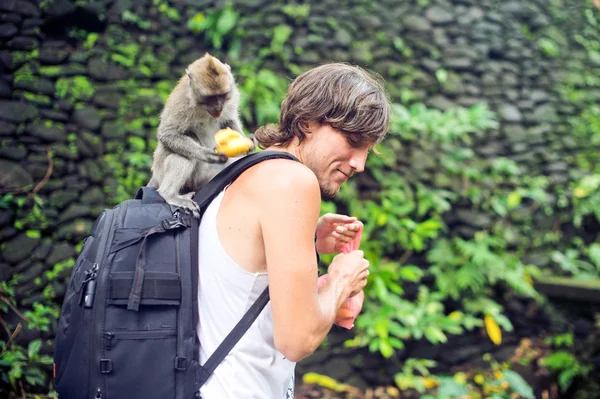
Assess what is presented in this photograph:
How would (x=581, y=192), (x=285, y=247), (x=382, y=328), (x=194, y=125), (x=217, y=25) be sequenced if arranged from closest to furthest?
(x=285, y=247) → (x=194, y=125) → (x=382, y=328) → (x=217, y=25) → (x=581, y=192)

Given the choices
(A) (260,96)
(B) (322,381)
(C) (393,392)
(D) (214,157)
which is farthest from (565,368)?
(D) (214,157)

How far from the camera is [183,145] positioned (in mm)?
2289

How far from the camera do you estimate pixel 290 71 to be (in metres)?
4.79

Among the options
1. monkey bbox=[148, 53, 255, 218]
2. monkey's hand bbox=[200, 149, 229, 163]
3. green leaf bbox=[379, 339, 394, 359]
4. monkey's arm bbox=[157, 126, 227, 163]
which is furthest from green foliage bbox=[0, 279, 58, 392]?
green leaf bbox=[379, 339, 394, 359]

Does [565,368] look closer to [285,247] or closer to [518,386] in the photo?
[518,386]

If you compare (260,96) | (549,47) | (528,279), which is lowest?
(528,279)

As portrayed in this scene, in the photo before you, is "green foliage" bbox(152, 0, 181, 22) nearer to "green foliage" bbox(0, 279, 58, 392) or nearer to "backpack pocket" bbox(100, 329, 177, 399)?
"green foliage" bbox(0, 279, 58, 392)

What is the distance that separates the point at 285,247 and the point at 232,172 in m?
0.27

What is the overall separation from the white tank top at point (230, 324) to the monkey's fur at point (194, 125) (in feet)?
2.70

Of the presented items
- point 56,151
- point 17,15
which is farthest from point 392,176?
point 17,15

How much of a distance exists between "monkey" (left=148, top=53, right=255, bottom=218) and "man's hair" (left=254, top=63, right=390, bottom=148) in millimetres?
638

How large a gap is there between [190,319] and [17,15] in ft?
11.6

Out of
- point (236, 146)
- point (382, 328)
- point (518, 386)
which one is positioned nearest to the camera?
point (236, 146)

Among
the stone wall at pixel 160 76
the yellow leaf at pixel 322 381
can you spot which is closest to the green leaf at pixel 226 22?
the stone wall at pixel 160 76
